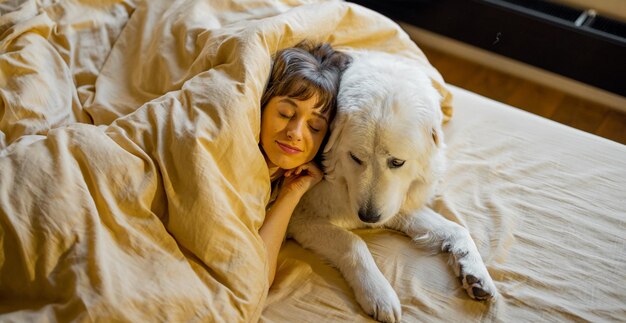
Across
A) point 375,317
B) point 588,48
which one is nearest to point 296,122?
point 375,317

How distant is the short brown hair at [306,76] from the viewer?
1577mm

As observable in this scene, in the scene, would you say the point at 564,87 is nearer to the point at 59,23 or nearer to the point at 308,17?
the point at 308,17

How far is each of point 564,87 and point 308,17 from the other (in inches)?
77.8

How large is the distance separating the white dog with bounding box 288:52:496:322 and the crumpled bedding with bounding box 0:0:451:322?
0.22 meters

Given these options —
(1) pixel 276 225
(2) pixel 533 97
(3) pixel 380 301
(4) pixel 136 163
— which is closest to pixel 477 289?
(3) pixel 380 301

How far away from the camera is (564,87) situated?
3170 mm

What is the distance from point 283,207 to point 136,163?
0.46 meters

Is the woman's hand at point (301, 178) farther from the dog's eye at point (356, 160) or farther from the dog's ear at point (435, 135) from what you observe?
the dog's ear at point (435, 135)

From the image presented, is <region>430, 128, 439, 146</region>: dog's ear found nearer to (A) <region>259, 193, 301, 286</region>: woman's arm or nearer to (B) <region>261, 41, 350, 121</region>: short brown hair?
(B) <region>261, 41, 350, 121</region>: short brown hair

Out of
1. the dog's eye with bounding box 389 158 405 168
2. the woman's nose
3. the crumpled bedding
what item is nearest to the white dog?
the dog's eye with bounding box 389 158 405 168

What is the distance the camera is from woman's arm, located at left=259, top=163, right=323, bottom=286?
5.16ft

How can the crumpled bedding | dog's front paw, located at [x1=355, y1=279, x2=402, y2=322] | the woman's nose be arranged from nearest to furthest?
the crumpled bedding, dog's front paw, located at [x1=355, y1=279, x2=402, y2=322], the woman's nose

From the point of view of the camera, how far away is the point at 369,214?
157cm

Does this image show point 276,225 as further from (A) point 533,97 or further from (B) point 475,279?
(A) point 533,97
